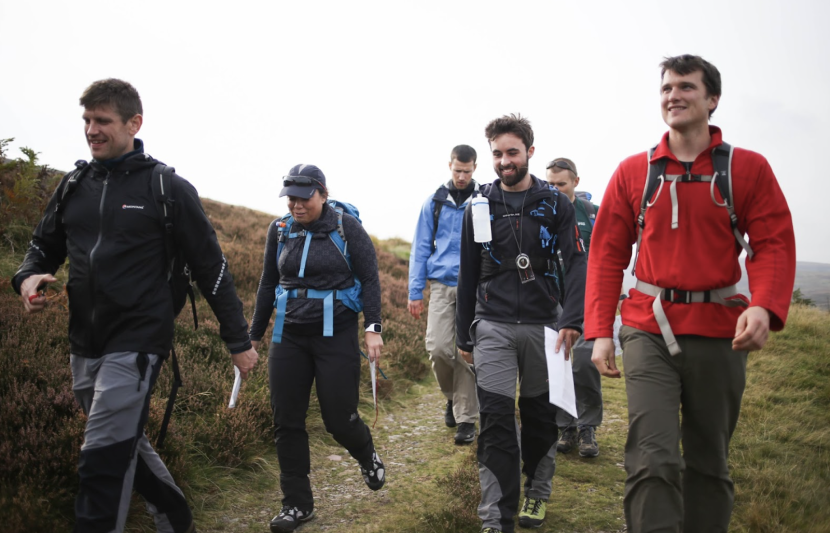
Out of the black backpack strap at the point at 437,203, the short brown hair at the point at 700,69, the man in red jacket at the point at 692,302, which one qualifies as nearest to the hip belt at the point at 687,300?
the man in red jacket at the point at 692,302

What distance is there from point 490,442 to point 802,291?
1170 centimetres

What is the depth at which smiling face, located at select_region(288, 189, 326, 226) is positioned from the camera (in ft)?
14.7

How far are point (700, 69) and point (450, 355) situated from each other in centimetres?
397

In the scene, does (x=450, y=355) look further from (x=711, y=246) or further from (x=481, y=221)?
(x=711, y=246)

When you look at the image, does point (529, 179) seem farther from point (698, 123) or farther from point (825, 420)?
point (825, 420)

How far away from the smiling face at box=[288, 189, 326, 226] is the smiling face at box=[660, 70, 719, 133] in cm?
236

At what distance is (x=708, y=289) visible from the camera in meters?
3.12

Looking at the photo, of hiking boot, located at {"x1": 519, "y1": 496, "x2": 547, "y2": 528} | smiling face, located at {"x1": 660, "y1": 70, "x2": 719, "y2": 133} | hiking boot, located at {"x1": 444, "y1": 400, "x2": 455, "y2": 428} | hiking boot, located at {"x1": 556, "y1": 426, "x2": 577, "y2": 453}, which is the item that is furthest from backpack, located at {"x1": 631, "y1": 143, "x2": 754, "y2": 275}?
hiking boot, located at {"x1": 444, "y1": 400, "x2": 455, "y2": 428}

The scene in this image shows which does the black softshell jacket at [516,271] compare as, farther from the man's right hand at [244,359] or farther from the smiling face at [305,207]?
the man's right hand at [244,359]

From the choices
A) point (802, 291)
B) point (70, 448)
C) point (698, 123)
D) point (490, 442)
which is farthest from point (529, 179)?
point (802, 291)

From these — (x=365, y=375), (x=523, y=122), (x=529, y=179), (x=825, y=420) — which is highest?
(x=523, y=122)

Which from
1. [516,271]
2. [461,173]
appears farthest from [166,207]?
[461,173]

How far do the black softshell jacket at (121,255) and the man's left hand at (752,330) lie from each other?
273 centimetres

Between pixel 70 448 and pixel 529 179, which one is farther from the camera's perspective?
pixel 529 179
